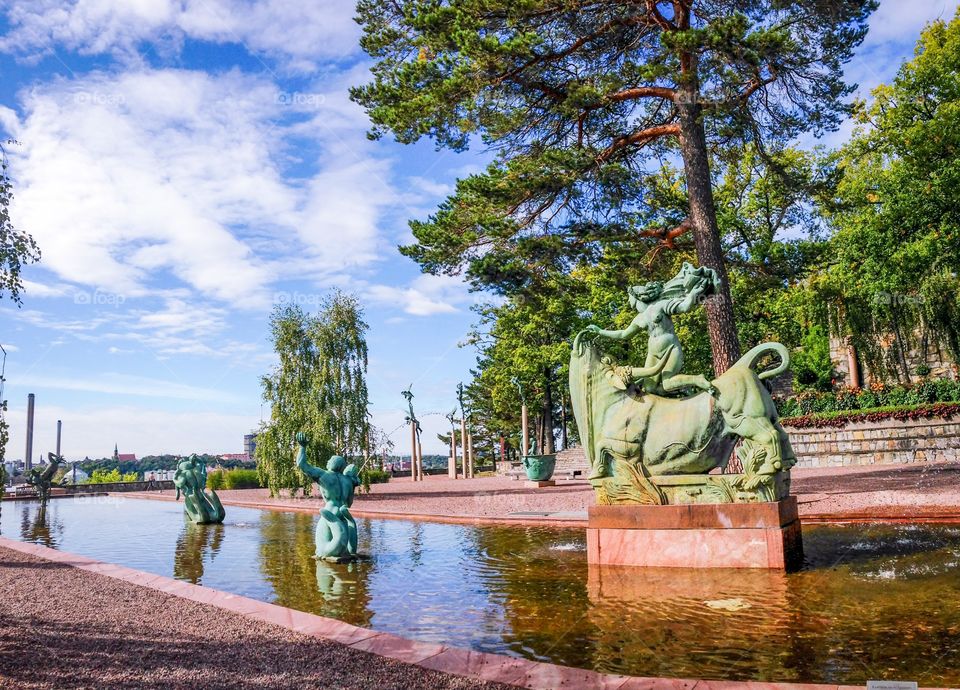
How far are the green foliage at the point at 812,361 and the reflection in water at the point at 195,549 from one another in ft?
99.4

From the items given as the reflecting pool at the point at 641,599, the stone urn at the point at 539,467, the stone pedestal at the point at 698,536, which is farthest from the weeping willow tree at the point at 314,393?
the stone pedestal at the point at 698,536

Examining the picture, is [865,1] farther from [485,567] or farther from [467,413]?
[467,413]

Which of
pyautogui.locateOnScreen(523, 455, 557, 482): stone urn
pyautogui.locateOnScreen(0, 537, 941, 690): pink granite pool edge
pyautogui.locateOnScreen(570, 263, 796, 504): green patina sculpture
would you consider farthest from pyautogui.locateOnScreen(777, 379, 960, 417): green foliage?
pyautogui.locateOnScreen(0, 537, 941, 690): pink granite pool edge

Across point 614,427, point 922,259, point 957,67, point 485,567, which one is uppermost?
point 957,67

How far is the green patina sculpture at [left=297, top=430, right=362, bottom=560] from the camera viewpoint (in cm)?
1005

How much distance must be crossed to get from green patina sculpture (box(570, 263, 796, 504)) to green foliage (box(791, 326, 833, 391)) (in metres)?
29.7

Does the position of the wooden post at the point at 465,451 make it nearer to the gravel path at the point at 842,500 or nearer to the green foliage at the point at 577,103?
the gravel path at the point at 842,500

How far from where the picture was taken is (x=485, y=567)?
9086 mm

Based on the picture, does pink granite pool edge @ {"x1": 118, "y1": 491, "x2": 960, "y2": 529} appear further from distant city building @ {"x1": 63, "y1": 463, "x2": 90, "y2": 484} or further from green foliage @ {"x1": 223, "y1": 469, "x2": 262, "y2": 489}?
distant city building @ {"x1": 63, "y1": 463, "x2": 90, "y2": 484}

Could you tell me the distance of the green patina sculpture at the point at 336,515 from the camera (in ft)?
33.0

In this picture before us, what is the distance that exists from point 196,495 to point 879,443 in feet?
77.8

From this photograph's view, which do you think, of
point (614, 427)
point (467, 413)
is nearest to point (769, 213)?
point (614, 427)

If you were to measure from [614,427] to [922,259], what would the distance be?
62.2 feet

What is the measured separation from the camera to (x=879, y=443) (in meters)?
25.2
